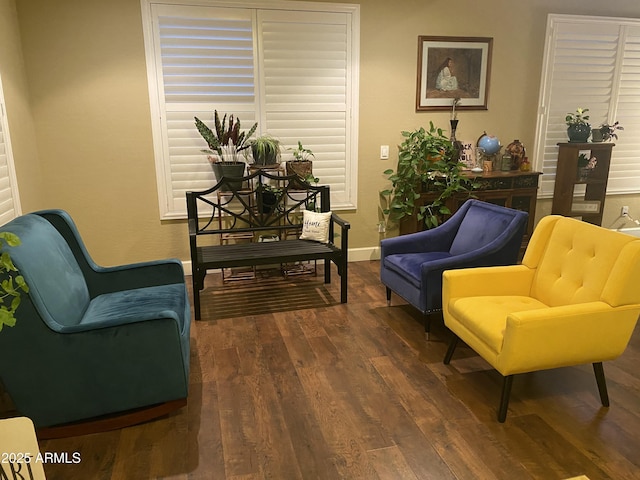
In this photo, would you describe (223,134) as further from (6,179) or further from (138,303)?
(138,303)

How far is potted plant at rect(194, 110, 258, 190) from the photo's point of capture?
162 inches

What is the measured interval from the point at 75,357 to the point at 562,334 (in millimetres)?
2223

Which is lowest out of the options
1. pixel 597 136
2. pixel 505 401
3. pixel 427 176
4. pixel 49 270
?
pixel 505 401

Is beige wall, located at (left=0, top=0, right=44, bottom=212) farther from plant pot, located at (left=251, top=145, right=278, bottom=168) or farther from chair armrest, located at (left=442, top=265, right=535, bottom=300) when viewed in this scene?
chair armrest, located at (left=442, top=265, right=535, bottom=300)

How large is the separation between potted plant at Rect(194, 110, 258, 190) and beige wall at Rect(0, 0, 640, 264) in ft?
1.82

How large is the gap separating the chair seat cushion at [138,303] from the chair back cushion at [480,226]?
1.98 m

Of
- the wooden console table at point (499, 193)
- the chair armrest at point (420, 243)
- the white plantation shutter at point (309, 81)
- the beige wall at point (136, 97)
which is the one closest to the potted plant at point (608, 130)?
the beige wall at point (136, 97)

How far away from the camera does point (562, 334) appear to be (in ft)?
7.38

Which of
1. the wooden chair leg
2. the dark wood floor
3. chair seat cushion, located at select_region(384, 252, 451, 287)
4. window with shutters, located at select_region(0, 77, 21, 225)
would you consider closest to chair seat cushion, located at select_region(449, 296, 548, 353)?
the wooden chair leg

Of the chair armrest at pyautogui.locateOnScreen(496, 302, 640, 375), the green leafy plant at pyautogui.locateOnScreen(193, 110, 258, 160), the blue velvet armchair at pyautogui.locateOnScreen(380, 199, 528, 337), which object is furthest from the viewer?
the green leafy plant at pyautogui.locateOnScreen(193, 110, 258, 160)

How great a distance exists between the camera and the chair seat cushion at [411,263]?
3271 millimetres

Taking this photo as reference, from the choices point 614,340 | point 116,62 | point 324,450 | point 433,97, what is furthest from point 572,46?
point 324,450

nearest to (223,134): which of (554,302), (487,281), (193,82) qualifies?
(193,82)

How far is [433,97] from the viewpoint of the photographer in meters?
4.86
